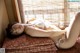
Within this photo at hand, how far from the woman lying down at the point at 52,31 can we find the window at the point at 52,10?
20cm

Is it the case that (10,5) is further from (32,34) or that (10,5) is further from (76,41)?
(76,41)

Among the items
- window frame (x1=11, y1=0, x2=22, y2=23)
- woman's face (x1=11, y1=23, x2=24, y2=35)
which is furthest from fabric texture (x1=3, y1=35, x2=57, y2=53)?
window frame (x1=11, y1=0, x2=22, y2=23)

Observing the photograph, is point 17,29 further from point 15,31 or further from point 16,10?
point 16,10

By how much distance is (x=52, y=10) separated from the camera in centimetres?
310

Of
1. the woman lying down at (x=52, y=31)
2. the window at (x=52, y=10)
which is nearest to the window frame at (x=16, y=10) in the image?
the window at (x=52, y=10)

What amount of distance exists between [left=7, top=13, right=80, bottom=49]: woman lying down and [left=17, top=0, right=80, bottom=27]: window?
205 mm

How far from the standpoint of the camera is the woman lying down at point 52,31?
97.7 inches

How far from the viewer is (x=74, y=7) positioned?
3.04 meters

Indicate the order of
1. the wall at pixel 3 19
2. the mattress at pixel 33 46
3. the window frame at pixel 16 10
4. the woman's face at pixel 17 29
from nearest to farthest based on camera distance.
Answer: the mattress at pixel 33 46 → the woman's face at pixel 17 29 → the wall at pixel 3 19 → the window frame at pixel 16 10

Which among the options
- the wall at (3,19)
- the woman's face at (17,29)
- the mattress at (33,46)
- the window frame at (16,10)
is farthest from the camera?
the window frame at (16,10)

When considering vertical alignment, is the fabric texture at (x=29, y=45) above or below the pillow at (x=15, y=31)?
below

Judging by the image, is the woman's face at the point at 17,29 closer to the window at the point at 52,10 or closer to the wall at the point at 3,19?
the wall at the point at 3,19

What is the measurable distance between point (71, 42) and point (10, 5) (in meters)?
1.34

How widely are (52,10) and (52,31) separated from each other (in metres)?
0.54
